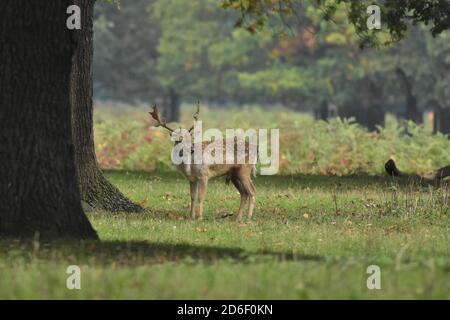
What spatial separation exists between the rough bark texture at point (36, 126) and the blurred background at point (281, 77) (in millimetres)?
16785

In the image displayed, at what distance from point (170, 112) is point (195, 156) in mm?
61578

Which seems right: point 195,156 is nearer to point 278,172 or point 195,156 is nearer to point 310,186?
point 310,186

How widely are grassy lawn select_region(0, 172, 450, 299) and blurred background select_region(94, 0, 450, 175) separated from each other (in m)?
9.29

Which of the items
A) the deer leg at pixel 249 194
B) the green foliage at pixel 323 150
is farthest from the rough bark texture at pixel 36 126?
the green foliage at pixel 323 150

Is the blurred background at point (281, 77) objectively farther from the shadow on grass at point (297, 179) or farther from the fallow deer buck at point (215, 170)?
the fallow deer buck at point (215, 170)

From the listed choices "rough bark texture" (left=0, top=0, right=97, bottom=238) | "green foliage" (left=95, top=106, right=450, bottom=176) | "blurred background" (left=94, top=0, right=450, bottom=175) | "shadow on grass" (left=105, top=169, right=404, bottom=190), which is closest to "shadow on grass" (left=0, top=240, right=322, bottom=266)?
"rough bark texture" (left=0, top=0, right=97, bottom=238)

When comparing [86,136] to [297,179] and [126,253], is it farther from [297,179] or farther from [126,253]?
[297,179]

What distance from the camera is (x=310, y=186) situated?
24.7m

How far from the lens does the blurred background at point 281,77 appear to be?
3247cm

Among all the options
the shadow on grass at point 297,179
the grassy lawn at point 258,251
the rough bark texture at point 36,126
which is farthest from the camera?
the shadow on grass at point 297,179

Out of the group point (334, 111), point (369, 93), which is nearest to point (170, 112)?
point (334, 111)

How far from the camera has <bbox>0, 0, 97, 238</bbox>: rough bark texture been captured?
552 inches

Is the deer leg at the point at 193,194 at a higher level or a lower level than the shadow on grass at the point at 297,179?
lower
